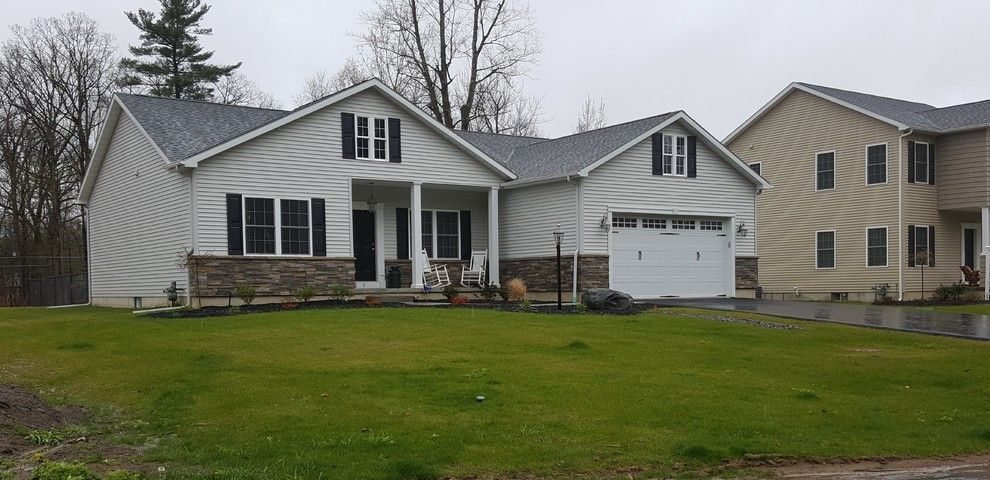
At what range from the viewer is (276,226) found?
22516 millimetres

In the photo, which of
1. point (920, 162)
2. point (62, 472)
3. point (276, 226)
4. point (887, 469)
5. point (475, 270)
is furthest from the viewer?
point (920, 162)

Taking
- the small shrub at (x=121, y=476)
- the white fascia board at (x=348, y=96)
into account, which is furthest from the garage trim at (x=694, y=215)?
the small shrub at (x=121, y=476)

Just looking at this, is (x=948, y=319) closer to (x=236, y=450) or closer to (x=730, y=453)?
(x=730, y=453)

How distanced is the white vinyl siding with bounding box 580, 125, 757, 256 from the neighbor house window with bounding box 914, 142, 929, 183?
639 centimetres

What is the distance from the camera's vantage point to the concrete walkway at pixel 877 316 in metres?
17.9

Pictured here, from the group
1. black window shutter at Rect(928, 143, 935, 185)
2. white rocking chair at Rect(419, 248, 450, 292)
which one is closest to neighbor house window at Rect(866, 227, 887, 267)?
black window shutter at Rect(928, 143, 935, 185)

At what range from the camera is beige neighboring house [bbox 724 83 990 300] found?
30.6 metres

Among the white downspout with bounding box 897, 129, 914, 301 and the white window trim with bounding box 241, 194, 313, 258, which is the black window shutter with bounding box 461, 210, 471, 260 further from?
the white downspout with bounding box 897, 129, 914, 301

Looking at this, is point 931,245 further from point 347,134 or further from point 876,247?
point 347,134

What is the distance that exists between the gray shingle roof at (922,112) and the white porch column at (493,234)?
14.2m

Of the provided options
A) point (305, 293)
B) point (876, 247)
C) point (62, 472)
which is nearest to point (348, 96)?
point (305, 293)

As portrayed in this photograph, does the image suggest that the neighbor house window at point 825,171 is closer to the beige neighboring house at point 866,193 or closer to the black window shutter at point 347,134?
the beige neighboring house at point 866,193

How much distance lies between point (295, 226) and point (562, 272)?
754cm

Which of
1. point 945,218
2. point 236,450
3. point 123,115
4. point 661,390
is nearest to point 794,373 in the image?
point 661,390
